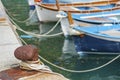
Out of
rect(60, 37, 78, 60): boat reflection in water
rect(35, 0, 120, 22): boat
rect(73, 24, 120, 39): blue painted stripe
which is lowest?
rect(60, 37, 78, 60): boat reflection in water

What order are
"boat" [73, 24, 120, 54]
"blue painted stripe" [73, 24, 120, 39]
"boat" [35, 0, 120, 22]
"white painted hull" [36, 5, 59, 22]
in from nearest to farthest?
"boat" [73, 24, 120, 54] → "blue painted stripe" [73, 24, 120, 39] → "boat" [35, 0, 120, 22] → "white painted hull" [36, 5, 59, 22]

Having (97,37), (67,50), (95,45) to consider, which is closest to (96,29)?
(97,37)

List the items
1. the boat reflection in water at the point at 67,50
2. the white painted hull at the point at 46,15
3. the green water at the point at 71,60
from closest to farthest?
the green water at the point at 71,60 → the boat reflection in water at the point at 67,50 → the white painted hull at the point at 46,15

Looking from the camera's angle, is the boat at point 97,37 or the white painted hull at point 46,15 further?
the white painted hull at point 46,15

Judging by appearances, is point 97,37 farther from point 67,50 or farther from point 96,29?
point 67,50

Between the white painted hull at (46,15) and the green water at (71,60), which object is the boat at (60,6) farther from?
the green water at (71,60)

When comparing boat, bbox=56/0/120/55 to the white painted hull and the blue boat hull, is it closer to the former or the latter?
the blue boat hull

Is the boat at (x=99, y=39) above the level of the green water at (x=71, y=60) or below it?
above

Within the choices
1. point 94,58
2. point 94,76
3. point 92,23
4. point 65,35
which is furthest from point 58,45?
point 94,76

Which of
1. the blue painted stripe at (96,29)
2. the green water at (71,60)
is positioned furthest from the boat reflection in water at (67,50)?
the blue painted stripe at (96,29)

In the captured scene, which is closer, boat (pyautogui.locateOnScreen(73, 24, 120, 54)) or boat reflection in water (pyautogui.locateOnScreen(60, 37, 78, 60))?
boat (pyautogui.locateOnScreen(73, 24, 120, 54))

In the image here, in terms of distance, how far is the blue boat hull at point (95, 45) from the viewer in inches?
384

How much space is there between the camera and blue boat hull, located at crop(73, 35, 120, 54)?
32.0 ft

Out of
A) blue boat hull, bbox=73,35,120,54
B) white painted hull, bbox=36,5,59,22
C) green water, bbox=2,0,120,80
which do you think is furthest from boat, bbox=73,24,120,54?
white painted hull, bbox=36,5,59,22
